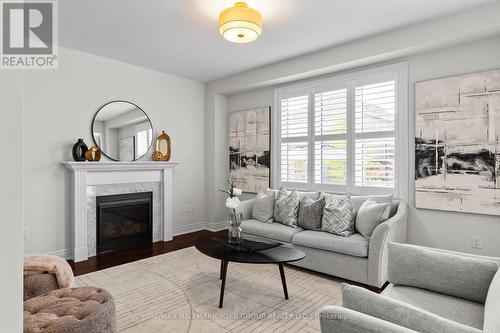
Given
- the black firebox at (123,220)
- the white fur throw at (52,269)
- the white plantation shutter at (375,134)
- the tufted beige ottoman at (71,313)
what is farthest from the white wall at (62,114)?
the white plantation shutter at (375,134)

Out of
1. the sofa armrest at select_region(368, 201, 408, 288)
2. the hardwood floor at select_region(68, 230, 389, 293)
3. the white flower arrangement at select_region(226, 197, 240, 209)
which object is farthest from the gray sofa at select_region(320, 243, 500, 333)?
the white flower arrangement at select_region(226, 197, 240, 209)

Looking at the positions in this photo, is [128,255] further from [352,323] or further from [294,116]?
[352,323]

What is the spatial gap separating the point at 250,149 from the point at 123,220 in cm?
237

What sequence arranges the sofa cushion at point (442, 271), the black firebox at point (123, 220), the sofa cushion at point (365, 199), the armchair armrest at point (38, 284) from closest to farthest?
the sofa cushion at point (442, 271), the armchair armrest at point (38, 284), the sofa cushion at point (365, 199), the black firebox at point (123, 220)

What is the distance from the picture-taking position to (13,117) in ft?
2.06

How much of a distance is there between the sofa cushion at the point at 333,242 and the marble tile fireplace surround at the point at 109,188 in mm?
2386

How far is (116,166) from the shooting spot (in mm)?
4250

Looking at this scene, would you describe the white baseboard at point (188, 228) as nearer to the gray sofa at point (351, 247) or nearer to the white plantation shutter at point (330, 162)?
the gray sofa at point (351, 247)

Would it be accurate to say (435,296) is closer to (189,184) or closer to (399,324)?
(399,324)

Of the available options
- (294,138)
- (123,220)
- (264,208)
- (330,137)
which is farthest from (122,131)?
(330,137)

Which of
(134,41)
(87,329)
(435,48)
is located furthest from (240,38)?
(87,329)

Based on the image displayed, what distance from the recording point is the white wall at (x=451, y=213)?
306cm

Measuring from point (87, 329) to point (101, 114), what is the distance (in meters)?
3.35

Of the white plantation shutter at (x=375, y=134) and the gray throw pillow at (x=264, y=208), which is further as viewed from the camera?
the gray throw pillow at (x=264, y=208)
